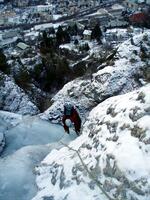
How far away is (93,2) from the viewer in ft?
224

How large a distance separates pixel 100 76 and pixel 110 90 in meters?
0.72

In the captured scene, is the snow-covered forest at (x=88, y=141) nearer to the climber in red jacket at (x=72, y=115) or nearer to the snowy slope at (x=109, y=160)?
the snowy slope at (x=109, y=160)

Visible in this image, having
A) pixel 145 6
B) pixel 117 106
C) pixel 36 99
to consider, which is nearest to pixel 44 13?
pixel 145 6

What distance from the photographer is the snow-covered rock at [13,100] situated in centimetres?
1241

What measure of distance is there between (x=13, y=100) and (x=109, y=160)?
6907mm

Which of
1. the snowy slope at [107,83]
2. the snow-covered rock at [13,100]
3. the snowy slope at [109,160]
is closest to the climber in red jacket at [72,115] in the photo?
the snowy slope at [109,160]

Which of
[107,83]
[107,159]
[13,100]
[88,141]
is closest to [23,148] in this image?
[88,141]

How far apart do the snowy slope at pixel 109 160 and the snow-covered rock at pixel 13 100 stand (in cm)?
412

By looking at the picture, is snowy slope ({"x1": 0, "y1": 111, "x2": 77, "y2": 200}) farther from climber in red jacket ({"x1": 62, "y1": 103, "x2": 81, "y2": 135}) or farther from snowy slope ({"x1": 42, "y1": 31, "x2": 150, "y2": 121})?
snowy slope ({"x1": 42, "y1": 31, "x2": 150, "y2": 121})

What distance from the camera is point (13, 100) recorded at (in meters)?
12.8

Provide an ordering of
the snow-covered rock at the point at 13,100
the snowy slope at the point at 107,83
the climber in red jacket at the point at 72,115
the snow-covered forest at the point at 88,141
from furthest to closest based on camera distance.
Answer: the snow-covered rock at the point at 13,100, the snowy slope at the point at 107,83, the climber in red jacket at the point at 72,115, the snow-covered forest at the point at 88,141

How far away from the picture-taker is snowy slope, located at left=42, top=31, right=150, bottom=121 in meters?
11.1

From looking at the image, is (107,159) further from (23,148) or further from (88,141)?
(23,148)

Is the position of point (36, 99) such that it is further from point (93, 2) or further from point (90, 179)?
point (93, 2)
